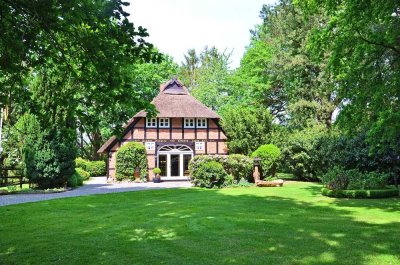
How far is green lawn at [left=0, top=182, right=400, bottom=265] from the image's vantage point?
6508 mm

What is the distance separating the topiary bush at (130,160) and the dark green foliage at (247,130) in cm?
714

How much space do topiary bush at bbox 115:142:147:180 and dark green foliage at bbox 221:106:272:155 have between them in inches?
281

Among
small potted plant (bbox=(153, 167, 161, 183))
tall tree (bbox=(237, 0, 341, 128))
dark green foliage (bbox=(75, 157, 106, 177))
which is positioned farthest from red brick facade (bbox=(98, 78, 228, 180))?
dark green foliage (bbox=(75, 157, 106, 177))

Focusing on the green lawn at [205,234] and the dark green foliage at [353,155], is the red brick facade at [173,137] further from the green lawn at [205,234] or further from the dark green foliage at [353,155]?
the green lawn at [205,234]

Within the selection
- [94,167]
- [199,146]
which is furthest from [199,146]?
[94,167]

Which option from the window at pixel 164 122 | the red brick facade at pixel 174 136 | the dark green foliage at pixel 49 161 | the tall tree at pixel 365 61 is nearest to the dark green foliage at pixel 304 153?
the red brick facade at pixel 174 136

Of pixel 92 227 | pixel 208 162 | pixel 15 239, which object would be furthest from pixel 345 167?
pixel 15 239

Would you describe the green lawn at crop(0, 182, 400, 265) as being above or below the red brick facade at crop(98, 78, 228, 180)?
below

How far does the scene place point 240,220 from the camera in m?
10.2

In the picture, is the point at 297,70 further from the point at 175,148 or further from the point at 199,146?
the point at 175,148

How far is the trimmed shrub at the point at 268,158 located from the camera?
86.3ft

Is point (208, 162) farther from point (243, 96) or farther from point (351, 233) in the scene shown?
point (243, 96)

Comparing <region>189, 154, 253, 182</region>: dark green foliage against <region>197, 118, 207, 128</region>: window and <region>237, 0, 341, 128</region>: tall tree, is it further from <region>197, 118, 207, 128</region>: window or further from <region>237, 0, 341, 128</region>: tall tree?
<region>237, 0, 341, 128</region>: tall tree

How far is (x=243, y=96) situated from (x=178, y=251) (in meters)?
35.4
